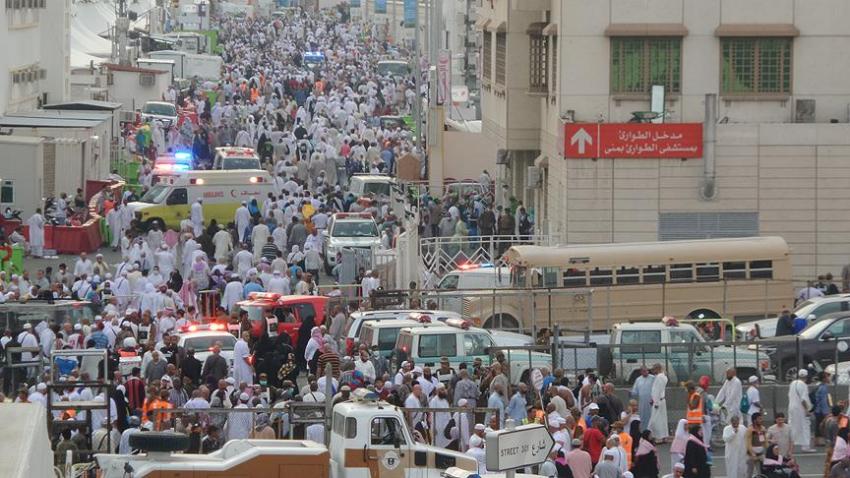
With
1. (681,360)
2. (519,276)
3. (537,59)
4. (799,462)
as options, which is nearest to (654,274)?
(519,276)

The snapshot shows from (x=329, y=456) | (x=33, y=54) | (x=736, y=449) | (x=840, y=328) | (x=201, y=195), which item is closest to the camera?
(x=329, y=456)

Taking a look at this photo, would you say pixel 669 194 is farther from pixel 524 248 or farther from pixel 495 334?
pixel 495 334

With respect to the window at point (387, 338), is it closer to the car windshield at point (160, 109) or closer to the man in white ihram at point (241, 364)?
the man in white ihram at point (241, 364)

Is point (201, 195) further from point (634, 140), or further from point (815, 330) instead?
point (815, 330)

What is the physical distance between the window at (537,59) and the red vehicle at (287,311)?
9.77 m

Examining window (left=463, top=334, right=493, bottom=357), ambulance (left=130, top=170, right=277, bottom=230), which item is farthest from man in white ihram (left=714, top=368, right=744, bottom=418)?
ambulance (left=130, top=170, right=277, bottom=230)

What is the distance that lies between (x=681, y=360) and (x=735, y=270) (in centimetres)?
569

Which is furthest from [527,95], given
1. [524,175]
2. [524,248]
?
[524,248]

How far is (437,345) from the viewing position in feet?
87.9

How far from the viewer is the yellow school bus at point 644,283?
99.7 feet

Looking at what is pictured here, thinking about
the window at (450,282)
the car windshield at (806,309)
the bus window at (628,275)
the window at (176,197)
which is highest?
the window at (176,197)

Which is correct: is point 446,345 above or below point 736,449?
above

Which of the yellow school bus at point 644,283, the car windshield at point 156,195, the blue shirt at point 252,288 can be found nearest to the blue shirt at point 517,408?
the yellow school bus at point 644,283

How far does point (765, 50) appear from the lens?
35469 mm
